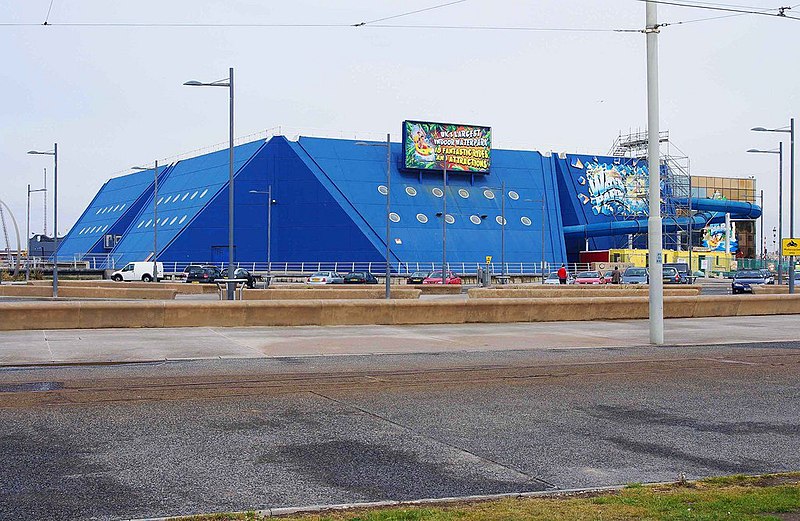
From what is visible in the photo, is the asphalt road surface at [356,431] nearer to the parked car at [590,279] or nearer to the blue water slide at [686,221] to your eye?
the parked car at [590,279]

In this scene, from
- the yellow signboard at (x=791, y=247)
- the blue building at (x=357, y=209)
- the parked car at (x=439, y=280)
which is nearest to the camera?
the yellow signboard at (x=791, y=247)

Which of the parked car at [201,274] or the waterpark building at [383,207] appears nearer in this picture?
the parked car at [201,274]

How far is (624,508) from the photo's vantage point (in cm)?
678

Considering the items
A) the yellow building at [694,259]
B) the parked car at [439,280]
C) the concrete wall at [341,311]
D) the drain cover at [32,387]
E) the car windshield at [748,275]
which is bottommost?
the drain cover at [32,387]

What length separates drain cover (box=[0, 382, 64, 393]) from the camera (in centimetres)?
1302

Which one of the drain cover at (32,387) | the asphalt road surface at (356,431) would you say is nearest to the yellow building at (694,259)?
the asphalt road surface at (356,431)

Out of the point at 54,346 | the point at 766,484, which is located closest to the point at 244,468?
the point at 766,484

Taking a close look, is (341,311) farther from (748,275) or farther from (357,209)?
(357,209)

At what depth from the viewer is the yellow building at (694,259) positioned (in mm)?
88125

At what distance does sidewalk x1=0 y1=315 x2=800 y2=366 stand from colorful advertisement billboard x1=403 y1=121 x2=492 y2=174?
55001 mm

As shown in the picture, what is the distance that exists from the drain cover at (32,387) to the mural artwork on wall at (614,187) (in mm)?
83370

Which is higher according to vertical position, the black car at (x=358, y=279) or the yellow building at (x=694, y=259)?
the yellow building at (x=694, y=259)

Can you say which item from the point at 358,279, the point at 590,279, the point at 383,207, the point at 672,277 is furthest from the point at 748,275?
the point at 383,207

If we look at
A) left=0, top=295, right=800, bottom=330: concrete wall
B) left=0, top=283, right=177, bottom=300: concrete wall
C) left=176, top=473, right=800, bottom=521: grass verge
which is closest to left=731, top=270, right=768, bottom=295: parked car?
left=0, top=295, right=800, bottom=330: concrete wall
